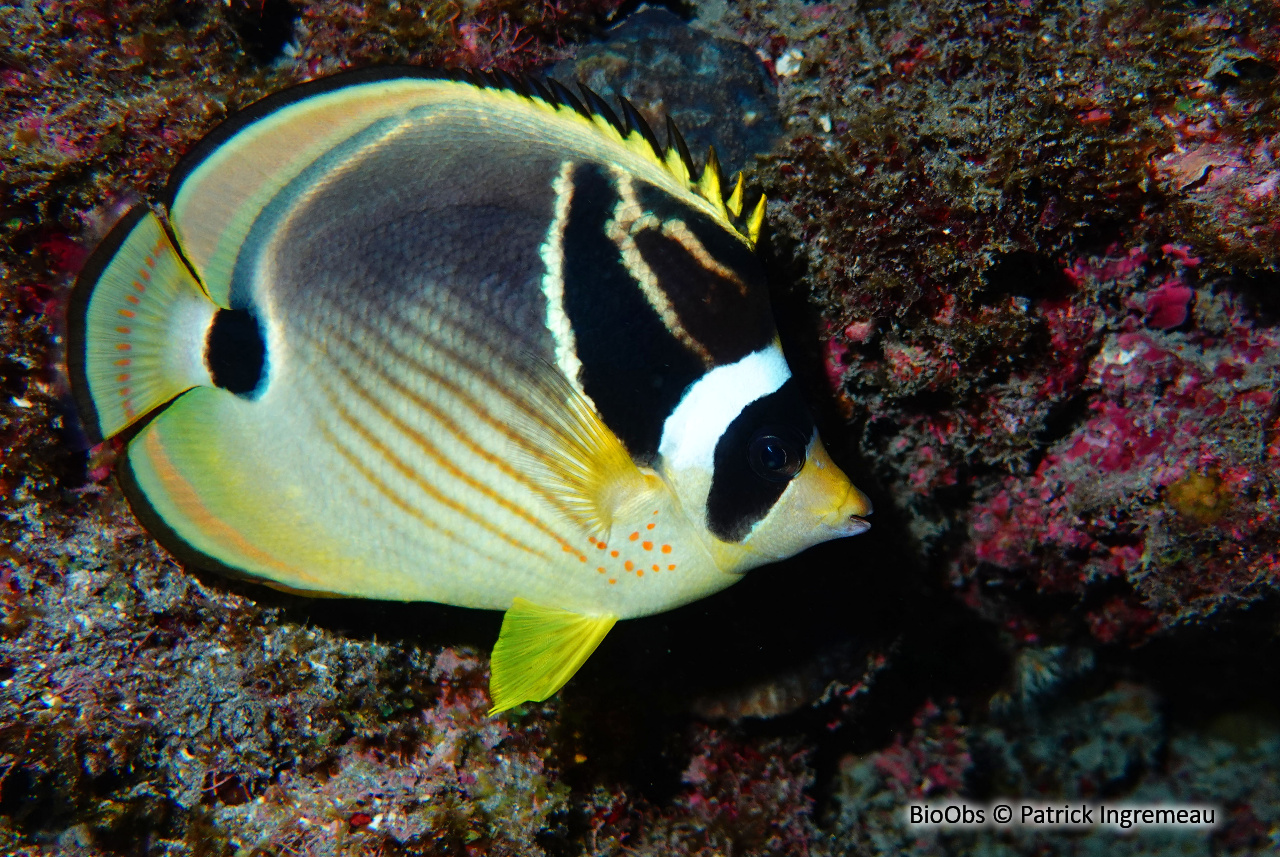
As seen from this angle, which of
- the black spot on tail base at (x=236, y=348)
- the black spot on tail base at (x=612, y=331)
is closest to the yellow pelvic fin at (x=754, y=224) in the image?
the black spot on tail base at (x=612, y=331)

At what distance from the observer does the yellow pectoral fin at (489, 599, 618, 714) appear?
5.19ft

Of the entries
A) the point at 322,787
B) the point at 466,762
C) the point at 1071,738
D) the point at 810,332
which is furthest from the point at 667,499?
the point at 1071,738

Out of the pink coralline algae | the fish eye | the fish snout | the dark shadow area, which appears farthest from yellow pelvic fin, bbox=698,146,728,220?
the dark shadow area

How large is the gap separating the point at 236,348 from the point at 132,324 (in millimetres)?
265

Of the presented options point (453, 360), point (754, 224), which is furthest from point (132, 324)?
point (754, 224)

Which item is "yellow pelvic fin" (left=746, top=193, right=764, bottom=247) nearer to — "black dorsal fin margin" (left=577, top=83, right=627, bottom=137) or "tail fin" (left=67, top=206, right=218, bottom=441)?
"black dorsal fin margin" (left=577, top=83, right=627, bottom=137)

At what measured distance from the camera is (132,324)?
149cm

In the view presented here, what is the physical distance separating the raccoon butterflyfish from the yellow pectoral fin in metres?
0.01

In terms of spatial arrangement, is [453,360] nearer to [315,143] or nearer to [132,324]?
[315,143]

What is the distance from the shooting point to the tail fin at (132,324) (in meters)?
1.47

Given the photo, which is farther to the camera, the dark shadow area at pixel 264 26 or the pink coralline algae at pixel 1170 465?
the pink coralline algae at pixel 1170 465

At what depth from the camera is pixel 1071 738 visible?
153 inches

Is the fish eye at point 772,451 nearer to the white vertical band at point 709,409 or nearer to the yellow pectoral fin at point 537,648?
the white vertical band at point 709,409

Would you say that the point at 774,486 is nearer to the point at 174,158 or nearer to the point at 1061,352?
the point at 1061,352
